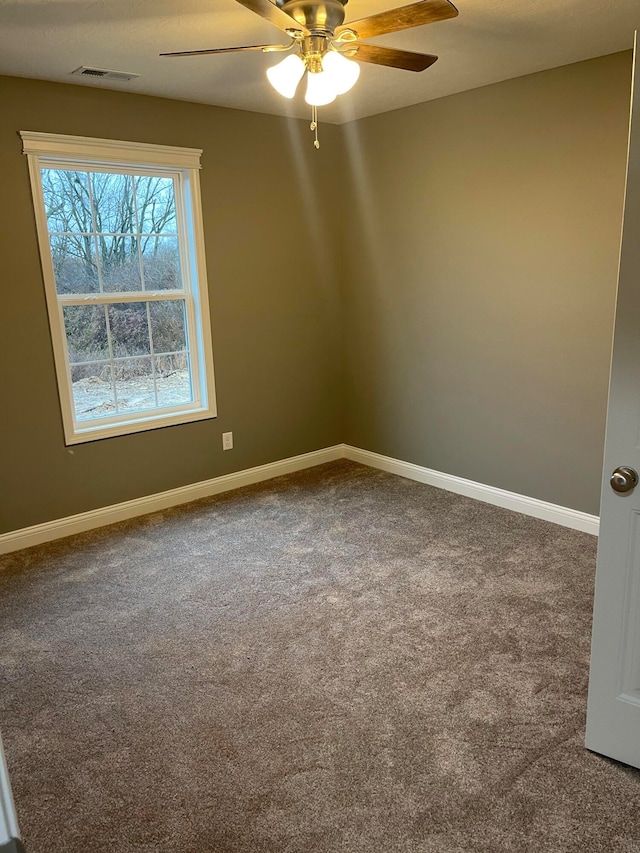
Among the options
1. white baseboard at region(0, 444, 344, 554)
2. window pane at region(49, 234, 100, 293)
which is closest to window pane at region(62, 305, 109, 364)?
window pane at region(49, 234, 100, 293)

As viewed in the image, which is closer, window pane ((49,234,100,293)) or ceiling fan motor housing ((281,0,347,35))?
ceiling fan motor housing ((281,0,347,35))

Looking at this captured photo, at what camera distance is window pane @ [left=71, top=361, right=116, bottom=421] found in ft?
12.6

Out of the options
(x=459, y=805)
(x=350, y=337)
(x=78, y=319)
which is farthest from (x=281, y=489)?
(x=459, y=805)

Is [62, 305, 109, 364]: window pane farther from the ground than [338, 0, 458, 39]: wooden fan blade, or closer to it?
Result: closer to it

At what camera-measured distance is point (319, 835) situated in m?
1.79

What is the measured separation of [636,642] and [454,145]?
3108mm

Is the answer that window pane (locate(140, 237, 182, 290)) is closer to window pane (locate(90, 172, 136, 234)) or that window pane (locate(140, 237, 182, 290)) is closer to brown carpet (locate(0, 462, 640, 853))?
window pane (locate(90, 172, 136, 234))

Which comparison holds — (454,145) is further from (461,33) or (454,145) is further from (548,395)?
(548,395)

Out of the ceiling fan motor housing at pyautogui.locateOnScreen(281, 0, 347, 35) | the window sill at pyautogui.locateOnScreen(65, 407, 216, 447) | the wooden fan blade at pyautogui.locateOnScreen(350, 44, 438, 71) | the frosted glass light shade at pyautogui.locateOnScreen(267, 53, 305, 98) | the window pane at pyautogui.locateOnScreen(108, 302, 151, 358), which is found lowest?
the window sill at pyautogui.locateOnScreen(65, 407, 216, 447)

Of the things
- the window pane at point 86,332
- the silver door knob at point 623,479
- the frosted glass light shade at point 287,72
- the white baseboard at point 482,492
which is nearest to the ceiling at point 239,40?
the frosted glass light shade at point 287,72

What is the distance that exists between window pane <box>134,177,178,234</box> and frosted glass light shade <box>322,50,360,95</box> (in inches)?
74.8

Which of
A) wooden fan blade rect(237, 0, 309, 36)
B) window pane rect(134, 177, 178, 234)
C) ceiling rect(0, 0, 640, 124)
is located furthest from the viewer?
window pane rect(134, 177, 178, 234)

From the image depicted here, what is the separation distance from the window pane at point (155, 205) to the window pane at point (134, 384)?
807mm

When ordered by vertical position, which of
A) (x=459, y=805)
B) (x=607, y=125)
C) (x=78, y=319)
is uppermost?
(x=607, y=125)
